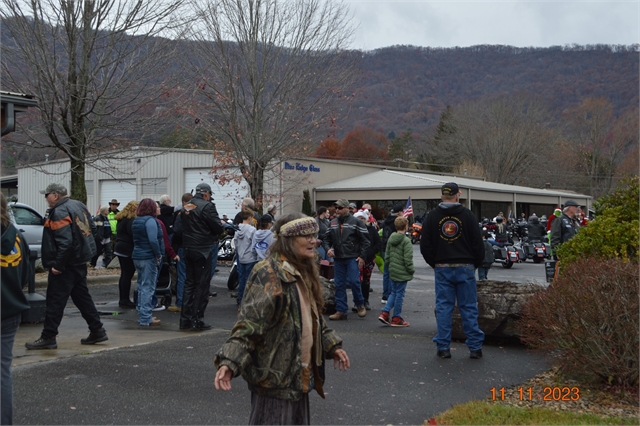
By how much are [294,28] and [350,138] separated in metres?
70.2

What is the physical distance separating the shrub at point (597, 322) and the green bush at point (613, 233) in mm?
1312

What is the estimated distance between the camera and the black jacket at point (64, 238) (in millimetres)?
7949

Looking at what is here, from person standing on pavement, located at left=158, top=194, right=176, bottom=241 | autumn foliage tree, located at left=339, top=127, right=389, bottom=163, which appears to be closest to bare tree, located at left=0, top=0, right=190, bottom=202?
person standing on pavement, located at left=158, top=194, right=176, bottom=241

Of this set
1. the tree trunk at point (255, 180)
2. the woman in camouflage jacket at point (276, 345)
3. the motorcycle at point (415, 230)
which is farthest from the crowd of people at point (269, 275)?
the motorcycle at point (415, 230)

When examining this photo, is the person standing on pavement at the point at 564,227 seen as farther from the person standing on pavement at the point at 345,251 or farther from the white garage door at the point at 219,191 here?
the white garage door at the point at 219,191

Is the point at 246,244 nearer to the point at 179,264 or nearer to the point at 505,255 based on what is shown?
the point at 179,264

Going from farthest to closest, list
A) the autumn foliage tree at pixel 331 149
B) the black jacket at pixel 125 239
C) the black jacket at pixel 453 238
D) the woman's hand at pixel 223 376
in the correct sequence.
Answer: the autumn foliage tree at pixel 331 149 → the black jacket at pixel 125 239 → the black jacket at pixel 453 238 → the woman's hand at pixel 223 376

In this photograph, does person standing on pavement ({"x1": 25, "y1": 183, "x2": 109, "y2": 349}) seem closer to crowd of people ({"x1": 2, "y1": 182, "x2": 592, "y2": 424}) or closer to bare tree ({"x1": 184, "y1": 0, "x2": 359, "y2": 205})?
crowd of people ({"x1": 2, "y1": 182, "x2": 592, "y2": 424})

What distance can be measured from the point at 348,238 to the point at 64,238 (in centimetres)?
432

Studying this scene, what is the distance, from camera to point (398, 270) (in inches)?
411

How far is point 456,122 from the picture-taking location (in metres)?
72.6

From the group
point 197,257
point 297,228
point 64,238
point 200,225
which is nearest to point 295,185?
point 200,225

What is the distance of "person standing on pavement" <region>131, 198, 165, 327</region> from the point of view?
10.0m

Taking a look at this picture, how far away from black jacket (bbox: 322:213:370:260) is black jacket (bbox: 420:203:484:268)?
2.66 metres
